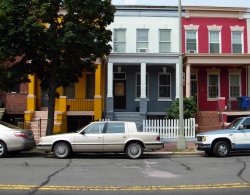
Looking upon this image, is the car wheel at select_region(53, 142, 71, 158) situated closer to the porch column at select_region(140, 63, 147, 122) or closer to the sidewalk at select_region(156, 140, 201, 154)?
the sidewalk at select_region(156, 140, 201, 154)

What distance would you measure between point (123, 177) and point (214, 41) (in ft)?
70.6

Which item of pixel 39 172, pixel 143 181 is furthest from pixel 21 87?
pixel 143 181

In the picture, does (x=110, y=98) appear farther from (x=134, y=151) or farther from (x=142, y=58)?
(x=134, y=151)

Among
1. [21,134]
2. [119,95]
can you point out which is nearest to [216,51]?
[119,95]

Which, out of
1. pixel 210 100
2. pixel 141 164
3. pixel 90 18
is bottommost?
pixel 141 164

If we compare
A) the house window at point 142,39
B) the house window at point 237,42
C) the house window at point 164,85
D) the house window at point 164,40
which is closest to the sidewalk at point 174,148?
the house window at point 164,85

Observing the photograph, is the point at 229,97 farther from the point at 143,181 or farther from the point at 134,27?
the point at 143,181

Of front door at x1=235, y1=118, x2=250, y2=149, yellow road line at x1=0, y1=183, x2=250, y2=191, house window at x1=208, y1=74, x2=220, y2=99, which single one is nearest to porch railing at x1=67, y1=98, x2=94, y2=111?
house window at x1=208, y1=74, x2=220, y2=99

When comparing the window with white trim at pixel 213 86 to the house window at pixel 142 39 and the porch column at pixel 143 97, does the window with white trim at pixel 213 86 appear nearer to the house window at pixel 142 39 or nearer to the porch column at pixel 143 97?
the house window at pixel 142 39

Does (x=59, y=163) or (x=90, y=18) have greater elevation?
(x=90, y=18)

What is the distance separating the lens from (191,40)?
103ft

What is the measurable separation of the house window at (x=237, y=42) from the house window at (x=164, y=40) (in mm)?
4639

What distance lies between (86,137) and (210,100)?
16369 mm

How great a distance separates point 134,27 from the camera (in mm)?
30516
